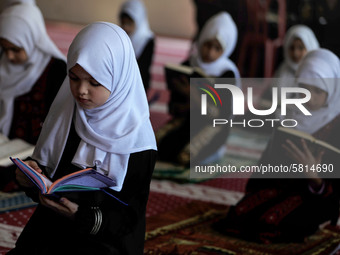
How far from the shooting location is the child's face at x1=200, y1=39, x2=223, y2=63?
3979 mm

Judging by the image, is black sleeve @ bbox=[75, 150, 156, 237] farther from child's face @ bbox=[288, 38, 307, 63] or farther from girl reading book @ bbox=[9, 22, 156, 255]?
child's face @ bbox=[288, 38, 307, 63]

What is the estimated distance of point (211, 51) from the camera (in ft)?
13.0

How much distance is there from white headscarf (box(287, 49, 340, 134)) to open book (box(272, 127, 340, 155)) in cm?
17

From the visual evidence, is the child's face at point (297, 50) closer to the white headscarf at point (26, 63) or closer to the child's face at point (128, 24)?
the child's face at point (128, 24)

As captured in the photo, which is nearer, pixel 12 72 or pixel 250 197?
pixel 250 197

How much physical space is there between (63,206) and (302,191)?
1.37 metres

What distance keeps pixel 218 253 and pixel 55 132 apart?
100 centimetres

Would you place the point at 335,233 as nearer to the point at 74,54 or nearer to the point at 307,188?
the point at 307,188

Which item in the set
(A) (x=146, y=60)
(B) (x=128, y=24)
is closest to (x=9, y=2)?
(A) (x=146, y=60)

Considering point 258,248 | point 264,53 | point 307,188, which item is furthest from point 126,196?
point 264,53

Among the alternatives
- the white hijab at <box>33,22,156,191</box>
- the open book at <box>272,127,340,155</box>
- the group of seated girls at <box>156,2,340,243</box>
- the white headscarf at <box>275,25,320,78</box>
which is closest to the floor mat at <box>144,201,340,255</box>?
the group of seated girls at <box>156,2,340,243</box>

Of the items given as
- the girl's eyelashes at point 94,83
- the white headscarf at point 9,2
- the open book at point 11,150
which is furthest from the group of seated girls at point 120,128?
the open book at point 11,150

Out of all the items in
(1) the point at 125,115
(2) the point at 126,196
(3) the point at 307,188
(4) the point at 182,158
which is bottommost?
(4) the point at 182,158

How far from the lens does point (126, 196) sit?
1790mm
